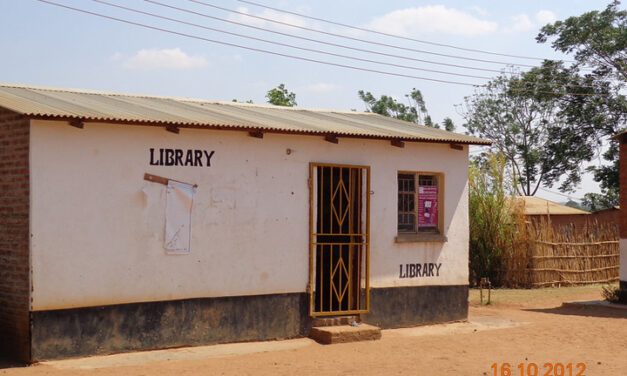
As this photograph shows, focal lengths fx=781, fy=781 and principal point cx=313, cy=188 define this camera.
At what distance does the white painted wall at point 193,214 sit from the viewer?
31.0 ft

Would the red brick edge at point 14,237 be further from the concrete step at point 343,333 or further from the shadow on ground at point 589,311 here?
the shadow on ground at point 589,311

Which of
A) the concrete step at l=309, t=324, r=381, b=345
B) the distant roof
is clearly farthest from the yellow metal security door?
the distant roof

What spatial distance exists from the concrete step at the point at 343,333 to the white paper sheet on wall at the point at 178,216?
244 centimetres

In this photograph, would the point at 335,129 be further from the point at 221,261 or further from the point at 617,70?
the point at 617,70

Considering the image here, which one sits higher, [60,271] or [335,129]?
[335,129]

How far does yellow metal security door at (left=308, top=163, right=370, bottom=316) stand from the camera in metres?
12.0

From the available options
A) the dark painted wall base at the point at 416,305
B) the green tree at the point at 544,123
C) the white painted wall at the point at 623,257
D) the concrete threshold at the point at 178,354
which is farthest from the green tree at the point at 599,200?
the concrete threshold at the point at 178,354

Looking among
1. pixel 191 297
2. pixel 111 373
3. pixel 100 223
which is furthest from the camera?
pixel 191 297

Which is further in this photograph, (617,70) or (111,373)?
(617,70)

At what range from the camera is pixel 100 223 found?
32.2 ft

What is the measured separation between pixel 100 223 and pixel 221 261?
1.86 metres

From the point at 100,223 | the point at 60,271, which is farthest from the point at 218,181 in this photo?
the point at 60,271

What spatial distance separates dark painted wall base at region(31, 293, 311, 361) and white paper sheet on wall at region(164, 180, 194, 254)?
0.76 metres
